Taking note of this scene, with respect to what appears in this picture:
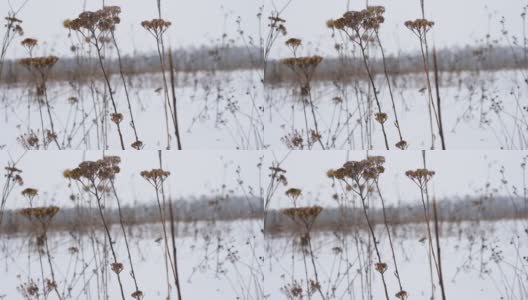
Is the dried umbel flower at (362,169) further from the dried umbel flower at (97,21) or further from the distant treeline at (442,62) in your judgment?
the dried umbel flower at (97,21)

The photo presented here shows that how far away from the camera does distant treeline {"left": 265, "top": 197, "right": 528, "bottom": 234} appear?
2.84 metres

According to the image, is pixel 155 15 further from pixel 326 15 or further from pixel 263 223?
pixel 263 223

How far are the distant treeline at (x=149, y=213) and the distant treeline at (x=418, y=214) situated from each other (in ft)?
0.44

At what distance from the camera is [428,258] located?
2834mm

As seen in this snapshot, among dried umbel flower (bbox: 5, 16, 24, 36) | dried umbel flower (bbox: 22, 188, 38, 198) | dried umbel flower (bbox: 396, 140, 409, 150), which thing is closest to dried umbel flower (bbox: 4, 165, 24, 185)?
dried umbel flower (bbox: 22, 188, 38, 198)

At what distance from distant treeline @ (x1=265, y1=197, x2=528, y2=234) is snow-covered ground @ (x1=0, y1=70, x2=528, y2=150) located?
243mm

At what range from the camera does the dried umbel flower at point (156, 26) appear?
112 inches

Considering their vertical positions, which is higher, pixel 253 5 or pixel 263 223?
pixel 253 5

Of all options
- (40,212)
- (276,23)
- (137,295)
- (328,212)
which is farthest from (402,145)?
(40,212)

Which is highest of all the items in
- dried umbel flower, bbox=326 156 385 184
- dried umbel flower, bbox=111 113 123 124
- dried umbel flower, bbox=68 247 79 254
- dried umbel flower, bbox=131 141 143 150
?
dried umbel flower, bbox=111 113 123 124

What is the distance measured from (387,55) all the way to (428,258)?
0.90 metres

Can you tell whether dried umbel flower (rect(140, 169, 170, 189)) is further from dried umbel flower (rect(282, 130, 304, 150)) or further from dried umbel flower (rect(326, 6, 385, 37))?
dried umbel flower (rect(326, 6, 385, 37))

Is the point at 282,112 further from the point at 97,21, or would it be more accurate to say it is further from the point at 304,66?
the point at 97,21

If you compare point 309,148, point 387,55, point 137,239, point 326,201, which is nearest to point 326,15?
point 387,55
